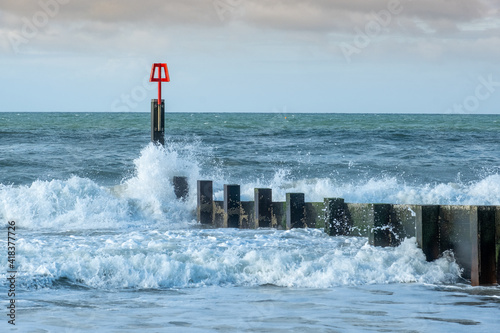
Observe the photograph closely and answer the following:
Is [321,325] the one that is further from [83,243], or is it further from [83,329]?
[83,243]

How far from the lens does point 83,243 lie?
956 centimetres

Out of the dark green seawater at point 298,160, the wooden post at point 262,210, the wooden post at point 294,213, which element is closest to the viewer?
the wooden post at point 294,213

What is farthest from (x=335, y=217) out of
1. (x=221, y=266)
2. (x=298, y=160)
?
(x=298, y=160)

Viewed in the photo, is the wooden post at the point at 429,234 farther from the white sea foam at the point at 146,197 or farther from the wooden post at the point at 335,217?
the white sea foam at the point at 146,197

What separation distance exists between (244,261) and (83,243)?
2.57 m

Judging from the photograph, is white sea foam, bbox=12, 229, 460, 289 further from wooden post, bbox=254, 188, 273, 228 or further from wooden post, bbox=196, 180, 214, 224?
wooden post, bbox=196, 180, 214, 224

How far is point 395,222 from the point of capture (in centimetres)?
877

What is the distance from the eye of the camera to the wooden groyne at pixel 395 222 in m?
7.55

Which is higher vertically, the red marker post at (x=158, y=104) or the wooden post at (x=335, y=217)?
the red marker post at (x=158, y=104)

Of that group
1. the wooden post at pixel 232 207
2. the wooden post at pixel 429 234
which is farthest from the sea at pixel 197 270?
the wooden post at pixel 232 207

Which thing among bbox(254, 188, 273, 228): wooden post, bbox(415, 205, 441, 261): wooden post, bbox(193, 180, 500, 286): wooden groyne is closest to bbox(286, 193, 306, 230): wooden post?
bbox(193, 180, 500, 286): wooden groyne

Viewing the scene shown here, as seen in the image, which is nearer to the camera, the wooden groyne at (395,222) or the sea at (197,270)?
the sea at (197,270)

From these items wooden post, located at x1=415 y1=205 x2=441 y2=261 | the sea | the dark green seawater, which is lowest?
the sea

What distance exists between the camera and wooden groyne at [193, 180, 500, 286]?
24.8 feet
